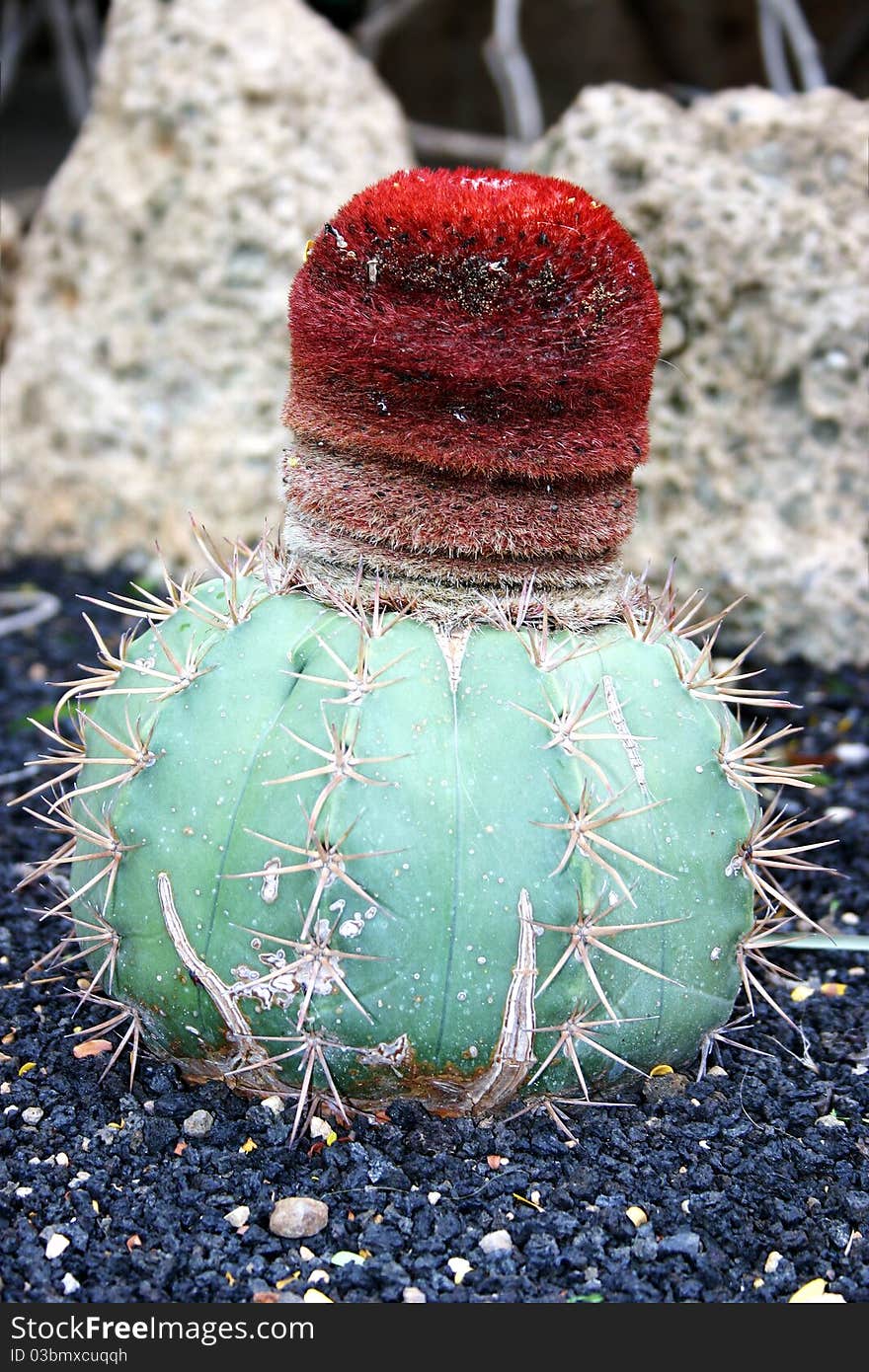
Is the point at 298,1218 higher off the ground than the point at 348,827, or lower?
lower

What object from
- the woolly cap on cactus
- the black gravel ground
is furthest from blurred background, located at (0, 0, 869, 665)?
the black gravel ground

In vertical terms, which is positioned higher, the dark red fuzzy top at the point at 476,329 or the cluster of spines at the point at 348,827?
the dark red fuzzy top at the point at 476,329

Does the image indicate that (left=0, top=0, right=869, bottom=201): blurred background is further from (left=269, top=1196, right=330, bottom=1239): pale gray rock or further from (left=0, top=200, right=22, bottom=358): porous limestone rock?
(left=269, top=1196, right=330, bottom=1239): pale gray rock

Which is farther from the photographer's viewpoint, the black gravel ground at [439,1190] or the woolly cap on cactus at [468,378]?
the woolly cap on cactus at [468,378]

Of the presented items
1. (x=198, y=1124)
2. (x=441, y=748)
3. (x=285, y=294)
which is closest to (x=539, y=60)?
(x=285, y=294)

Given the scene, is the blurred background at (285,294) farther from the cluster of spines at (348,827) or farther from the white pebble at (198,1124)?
the white pebble at (198,1124)

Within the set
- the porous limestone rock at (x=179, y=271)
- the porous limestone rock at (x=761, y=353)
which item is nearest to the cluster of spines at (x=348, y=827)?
the porous limestone rock at (x=761, y=353)

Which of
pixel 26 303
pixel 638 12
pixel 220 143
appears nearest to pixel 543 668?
pixel 220 143

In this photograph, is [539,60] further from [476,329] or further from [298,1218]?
[298,1218]
